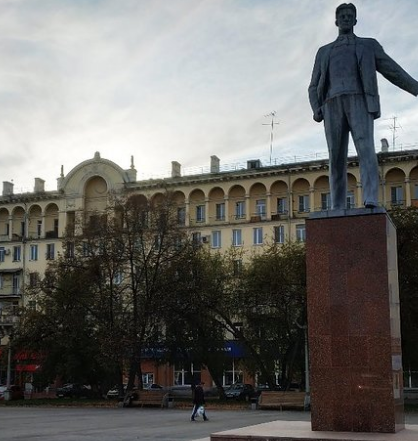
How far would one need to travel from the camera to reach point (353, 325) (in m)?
12.1

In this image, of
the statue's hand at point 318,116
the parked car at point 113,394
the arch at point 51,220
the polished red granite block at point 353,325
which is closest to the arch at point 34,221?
the arch at point 51,220

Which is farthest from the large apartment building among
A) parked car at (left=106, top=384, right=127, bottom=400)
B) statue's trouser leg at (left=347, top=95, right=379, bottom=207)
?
statue's trouser leg at (left=347, top=95, right=379, bottom=207)

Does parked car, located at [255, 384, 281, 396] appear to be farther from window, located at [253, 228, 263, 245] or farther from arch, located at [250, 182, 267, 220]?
arch, located at [250, 182, 267, 220]

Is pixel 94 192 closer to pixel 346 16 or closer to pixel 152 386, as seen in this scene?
pixel 152 386

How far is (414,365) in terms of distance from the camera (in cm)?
3978

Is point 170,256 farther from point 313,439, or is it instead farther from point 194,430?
point 313,439

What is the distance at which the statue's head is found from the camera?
13.6 metres

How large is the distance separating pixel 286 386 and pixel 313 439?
Answer: 32517mm

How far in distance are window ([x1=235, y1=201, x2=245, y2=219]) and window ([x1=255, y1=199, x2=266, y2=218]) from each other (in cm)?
112

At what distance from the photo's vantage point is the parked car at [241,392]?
47.4 meters

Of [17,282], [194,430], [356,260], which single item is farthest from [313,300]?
[17,282]

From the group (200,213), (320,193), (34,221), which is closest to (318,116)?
(320,193)

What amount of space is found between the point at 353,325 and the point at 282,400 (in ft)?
81.3

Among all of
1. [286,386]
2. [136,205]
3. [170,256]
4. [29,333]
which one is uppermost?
[136,205]
